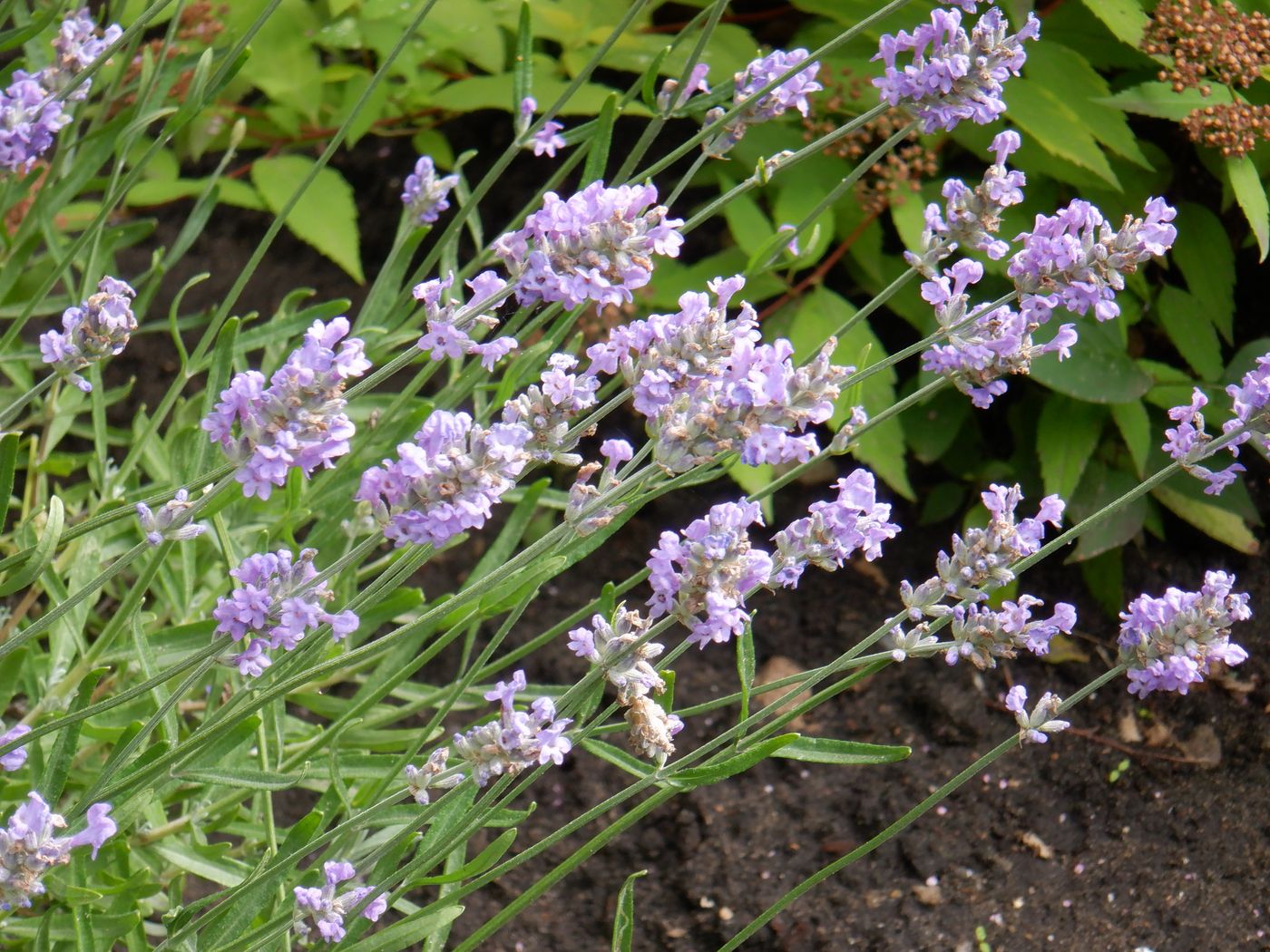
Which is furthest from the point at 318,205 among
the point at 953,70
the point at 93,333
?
the point at 953,70

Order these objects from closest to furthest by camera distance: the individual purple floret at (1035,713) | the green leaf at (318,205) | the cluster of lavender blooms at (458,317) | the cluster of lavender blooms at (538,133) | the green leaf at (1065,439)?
the cluster of lavender blooms at (458,317) < the individual purple floret at (1035,713) < the cluster of lavender blooms at (538,133) < the green leaf at (1065,439) < the green leaf at (318,205)

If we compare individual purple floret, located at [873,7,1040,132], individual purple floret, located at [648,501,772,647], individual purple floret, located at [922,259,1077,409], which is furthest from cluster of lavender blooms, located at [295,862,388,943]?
individual purple floret, located at [873,7,1040,132]

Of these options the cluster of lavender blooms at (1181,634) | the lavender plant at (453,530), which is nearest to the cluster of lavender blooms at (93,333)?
the lavender plant at (453,530)

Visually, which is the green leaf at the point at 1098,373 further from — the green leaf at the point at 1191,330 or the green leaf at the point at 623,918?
the green leaf at the point at 623,918

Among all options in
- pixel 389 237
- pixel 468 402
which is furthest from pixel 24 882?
pixel 389 237

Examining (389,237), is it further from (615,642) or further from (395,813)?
(615,642)

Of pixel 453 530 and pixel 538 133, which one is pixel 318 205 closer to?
pixel 538 133

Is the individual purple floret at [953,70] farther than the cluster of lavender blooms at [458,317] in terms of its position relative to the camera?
Yes
